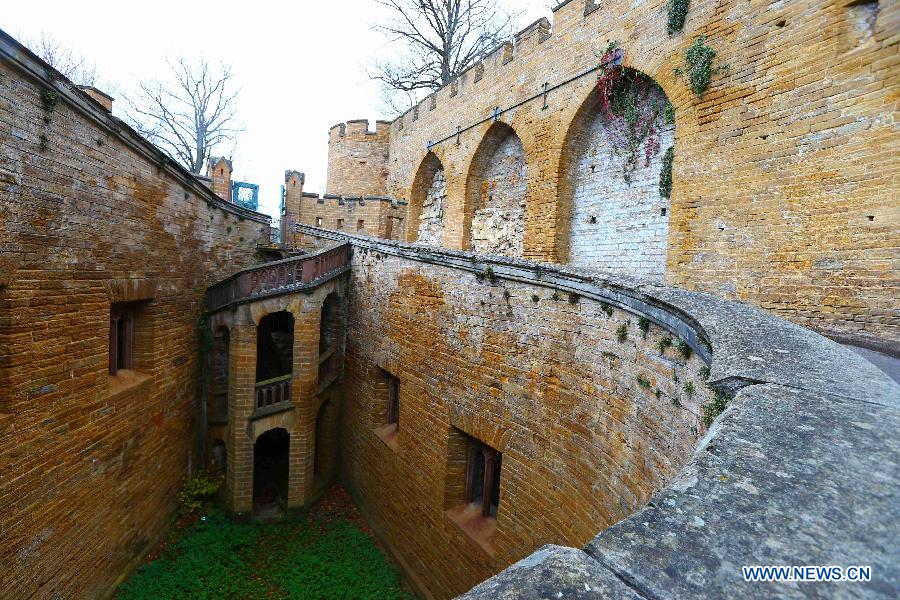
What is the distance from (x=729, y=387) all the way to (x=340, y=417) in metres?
8.76

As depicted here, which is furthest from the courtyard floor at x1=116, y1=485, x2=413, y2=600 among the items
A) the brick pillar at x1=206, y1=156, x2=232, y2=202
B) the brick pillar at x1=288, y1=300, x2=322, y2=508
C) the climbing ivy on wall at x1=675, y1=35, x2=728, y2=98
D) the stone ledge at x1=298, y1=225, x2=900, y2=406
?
the brick pillar at x1=206, y1=156, x2=232, y2=202

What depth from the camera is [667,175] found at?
7.62 metres

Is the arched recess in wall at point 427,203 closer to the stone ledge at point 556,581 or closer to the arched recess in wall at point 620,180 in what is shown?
the arched recess in wall at point 620,180

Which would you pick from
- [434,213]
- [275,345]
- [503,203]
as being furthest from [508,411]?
[434,213]

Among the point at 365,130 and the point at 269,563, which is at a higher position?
the point at 365,130

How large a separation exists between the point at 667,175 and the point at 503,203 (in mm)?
4603

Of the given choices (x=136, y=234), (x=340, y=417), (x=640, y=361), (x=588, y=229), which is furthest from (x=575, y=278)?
(x=340, y=417)

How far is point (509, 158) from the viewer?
452 inches

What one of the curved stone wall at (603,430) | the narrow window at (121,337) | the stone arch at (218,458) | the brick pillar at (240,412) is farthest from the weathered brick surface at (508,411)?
the narrow window at (121,337)

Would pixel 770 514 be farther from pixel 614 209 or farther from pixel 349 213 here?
pixel 349 213

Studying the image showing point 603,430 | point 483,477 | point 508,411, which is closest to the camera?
point 603,430

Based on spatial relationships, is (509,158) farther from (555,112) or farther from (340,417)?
(340,417)

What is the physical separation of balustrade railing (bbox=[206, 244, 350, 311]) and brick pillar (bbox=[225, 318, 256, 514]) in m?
0.54

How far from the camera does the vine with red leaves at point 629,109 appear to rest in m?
7.98
